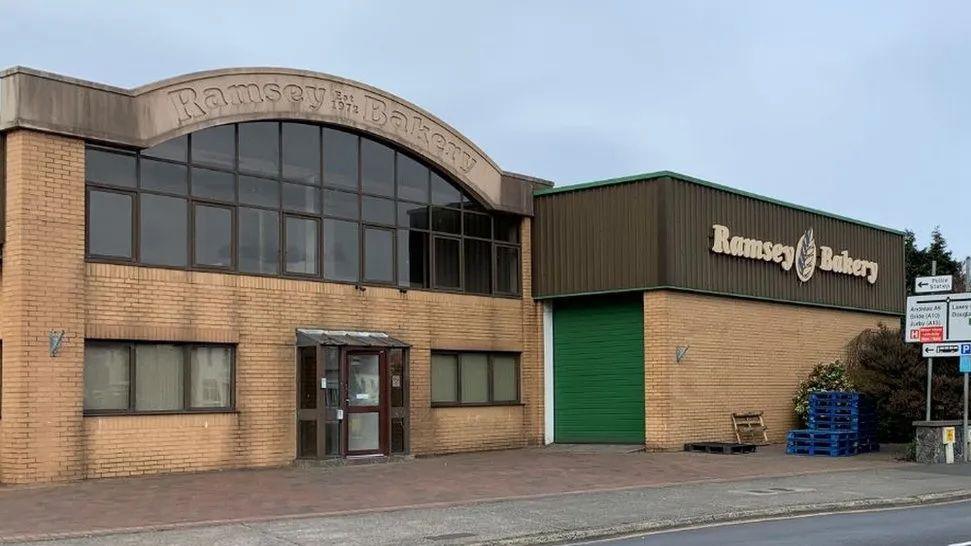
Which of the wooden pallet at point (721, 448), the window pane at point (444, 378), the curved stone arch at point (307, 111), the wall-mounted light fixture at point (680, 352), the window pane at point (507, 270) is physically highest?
the curved stone arch at point (307, 111)

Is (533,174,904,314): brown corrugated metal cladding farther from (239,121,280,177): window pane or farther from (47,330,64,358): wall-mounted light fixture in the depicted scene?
(47,330,64,358): wall-mounted light fixture

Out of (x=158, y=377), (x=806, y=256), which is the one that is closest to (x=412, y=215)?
(x=158, y=377)

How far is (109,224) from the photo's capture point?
20078 mm

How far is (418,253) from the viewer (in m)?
25.4

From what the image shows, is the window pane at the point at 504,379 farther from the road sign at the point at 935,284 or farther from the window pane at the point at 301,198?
the road sign at the point at 935,284

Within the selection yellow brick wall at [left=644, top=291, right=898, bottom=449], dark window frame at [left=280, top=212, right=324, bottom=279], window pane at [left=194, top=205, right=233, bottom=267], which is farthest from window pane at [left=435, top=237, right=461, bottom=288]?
window pane at [left=194, top=205, right=233, bottom=267]

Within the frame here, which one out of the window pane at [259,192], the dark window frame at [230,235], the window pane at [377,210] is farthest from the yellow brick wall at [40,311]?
the window pane at [377,210]

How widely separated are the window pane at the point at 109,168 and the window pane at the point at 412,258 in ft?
20.9

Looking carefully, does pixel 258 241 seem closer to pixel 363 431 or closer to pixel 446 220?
pixel 363 431

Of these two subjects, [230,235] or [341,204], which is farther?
[341,204]

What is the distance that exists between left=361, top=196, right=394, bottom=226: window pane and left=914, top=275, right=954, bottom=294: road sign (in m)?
10.7

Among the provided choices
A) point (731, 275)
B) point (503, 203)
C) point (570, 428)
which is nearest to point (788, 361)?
point (731, 275)

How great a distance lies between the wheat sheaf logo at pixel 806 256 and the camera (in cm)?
2886

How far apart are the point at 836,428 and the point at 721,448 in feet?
8.35
